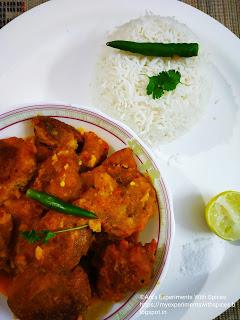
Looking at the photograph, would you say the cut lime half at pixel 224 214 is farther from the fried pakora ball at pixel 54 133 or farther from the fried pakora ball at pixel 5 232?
the fried pakora ball at pixel 5 232

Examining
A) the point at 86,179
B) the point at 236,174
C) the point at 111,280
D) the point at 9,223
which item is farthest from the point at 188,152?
the point at 9,223

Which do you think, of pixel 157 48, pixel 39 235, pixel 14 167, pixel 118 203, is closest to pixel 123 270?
pixel 118 203

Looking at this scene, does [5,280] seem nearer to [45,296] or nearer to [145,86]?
[45,296]

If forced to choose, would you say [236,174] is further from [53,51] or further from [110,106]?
[53,51]

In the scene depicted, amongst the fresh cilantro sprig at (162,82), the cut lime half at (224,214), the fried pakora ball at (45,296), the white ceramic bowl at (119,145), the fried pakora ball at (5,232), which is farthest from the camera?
the fresh cilantro sprig at (162,82)

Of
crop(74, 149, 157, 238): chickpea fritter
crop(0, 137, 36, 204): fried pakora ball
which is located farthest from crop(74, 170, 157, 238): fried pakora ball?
crop(0, 137, 36, 204): fried pakora ball

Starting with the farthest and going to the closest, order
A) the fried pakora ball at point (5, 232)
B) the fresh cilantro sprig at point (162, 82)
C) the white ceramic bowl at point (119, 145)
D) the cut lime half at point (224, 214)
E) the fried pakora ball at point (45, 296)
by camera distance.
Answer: the fresh cilantro sprig at point (162, 82) < the cut lime half at point (224, 214) < the white ceramic bowl at point (119, 145) < the fried pakora ball at point (5, 232) < the fried pakora ball at point (45, 296)

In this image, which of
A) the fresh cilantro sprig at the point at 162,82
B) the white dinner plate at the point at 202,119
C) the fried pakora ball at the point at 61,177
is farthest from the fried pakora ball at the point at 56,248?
the fresh cilantro sprig at the point at 162,82
